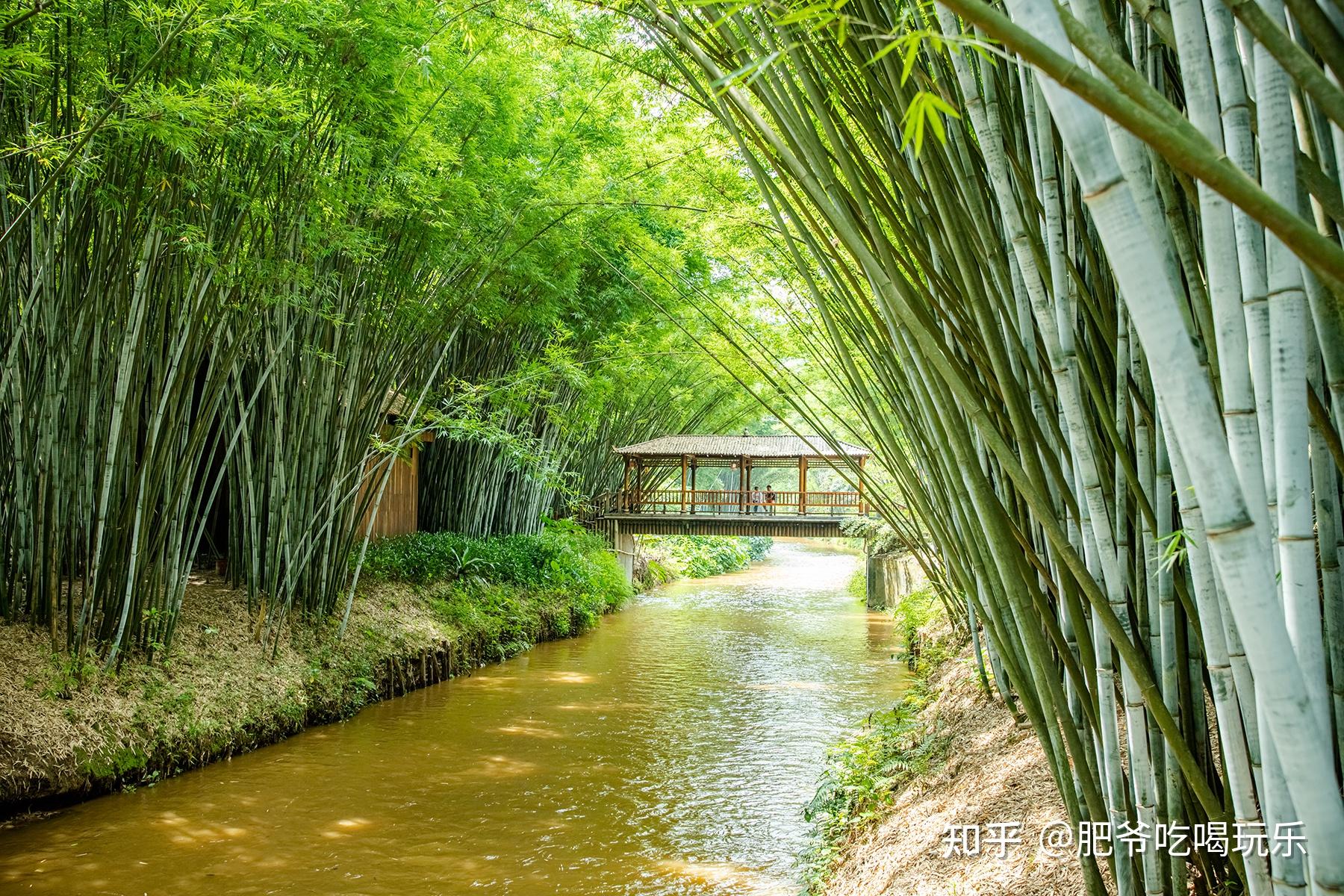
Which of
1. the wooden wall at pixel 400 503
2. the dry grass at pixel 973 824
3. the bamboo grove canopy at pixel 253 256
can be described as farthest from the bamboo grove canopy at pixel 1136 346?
the wooden wall at pixel 400 503

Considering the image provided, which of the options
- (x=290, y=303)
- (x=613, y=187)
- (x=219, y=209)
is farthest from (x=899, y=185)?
(x=613, y=187)

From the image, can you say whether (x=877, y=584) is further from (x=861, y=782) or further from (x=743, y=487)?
(x=861, y=782)

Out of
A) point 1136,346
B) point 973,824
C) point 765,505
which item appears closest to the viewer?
point 1136,346

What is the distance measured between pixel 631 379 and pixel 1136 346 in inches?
324

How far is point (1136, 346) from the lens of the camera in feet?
3.59

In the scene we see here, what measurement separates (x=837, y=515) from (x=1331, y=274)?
37.8 ft

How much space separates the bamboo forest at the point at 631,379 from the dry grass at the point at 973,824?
0.07ft

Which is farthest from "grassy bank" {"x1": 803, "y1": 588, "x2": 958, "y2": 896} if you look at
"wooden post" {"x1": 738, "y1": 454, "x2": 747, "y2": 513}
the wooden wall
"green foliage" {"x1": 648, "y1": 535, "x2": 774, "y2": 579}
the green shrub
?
"green foliage" {"x1": 648, "y1": 535, "x2": 774, "y2": 579}

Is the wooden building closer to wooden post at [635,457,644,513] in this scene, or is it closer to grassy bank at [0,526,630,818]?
wooden post at [635,457,644,513]

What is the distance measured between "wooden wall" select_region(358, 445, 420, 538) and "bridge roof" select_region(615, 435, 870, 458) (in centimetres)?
423

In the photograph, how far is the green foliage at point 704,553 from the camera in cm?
1596

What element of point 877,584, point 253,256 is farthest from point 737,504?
point 253,256

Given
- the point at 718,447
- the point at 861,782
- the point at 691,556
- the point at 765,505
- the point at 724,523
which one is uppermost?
the point at 718,447

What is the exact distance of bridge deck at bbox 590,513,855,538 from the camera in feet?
38.5
